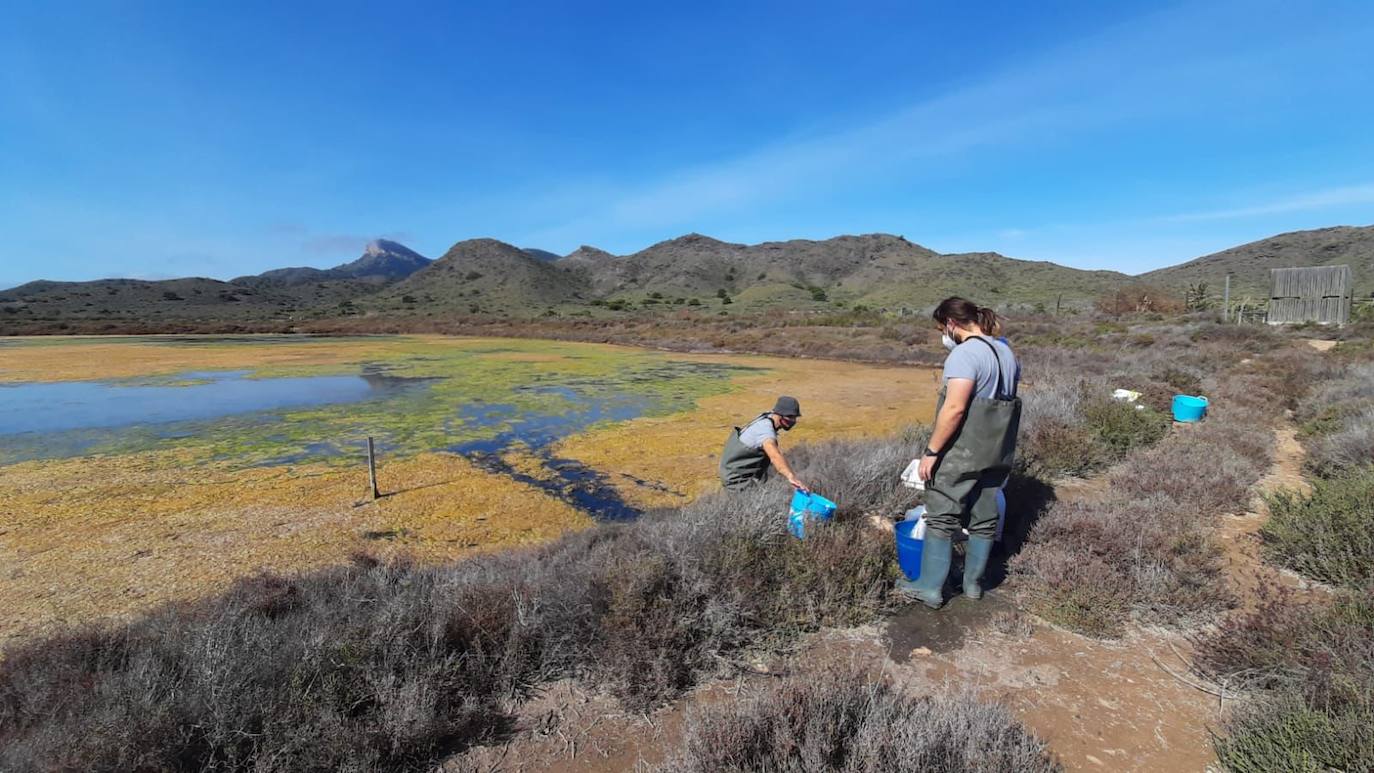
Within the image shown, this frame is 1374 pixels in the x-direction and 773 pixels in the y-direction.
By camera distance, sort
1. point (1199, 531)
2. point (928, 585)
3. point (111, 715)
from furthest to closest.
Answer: point (1199, 531)
point (928, 585)
point (111, 715)

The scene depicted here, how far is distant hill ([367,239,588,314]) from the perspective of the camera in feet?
246

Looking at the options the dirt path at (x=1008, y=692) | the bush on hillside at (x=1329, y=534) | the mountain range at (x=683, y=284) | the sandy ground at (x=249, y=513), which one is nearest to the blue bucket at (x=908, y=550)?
the dirt path at (x=1008, y=692)

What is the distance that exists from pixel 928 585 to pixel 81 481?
985 centimetres

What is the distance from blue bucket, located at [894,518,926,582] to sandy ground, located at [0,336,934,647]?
3334 mm

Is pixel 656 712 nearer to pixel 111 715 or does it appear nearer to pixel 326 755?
pixel 326 755

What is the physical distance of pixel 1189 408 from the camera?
7.84 meters

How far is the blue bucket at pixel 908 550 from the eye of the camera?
141 inches

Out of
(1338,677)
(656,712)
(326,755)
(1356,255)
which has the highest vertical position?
(1356,255)

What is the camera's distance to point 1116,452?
20.8 feet

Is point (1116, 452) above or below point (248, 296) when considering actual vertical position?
below

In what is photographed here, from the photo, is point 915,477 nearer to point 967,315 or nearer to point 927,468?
point 927,468

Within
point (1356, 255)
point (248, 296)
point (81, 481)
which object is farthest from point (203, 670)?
point (248, 296)

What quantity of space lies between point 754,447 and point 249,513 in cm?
553

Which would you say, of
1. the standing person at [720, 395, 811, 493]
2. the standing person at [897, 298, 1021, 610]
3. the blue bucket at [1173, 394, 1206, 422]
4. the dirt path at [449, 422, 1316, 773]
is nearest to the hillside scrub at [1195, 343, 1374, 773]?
the dirt path at [449, 422, 1316, 773]
